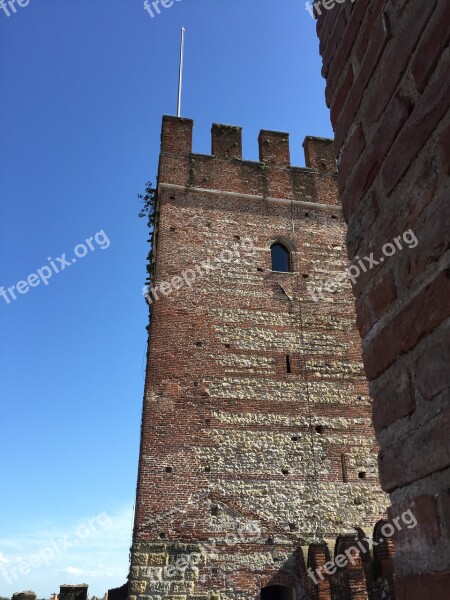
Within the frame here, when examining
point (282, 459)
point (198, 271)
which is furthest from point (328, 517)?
point (198, 271)

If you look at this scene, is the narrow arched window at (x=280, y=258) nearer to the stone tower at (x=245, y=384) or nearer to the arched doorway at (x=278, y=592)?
the stone tower at (x=245, y=384)

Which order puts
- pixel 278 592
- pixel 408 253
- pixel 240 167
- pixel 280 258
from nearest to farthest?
pixel 408 253 → pixel 278 592 → pixel 280 258 → pixel 240 167

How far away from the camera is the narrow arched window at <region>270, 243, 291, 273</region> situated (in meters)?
13.2

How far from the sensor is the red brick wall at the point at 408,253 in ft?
3.60

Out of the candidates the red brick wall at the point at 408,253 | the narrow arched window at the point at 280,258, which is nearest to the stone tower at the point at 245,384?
the narrow arched window at the point at 280,258

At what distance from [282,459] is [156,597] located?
11.5 feet

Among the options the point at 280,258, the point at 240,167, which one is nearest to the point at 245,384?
the point at 280,258

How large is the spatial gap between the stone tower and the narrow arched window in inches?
1.5

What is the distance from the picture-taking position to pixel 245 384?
11.2m

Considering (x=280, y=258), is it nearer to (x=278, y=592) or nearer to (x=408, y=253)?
(x=278, y=592)

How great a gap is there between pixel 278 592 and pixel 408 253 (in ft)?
38.1

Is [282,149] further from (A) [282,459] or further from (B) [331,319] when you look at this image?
(A) [282,459]

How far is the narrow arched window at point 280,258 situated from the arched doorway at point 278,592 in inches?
284

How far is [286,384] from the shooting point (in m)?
11.5
